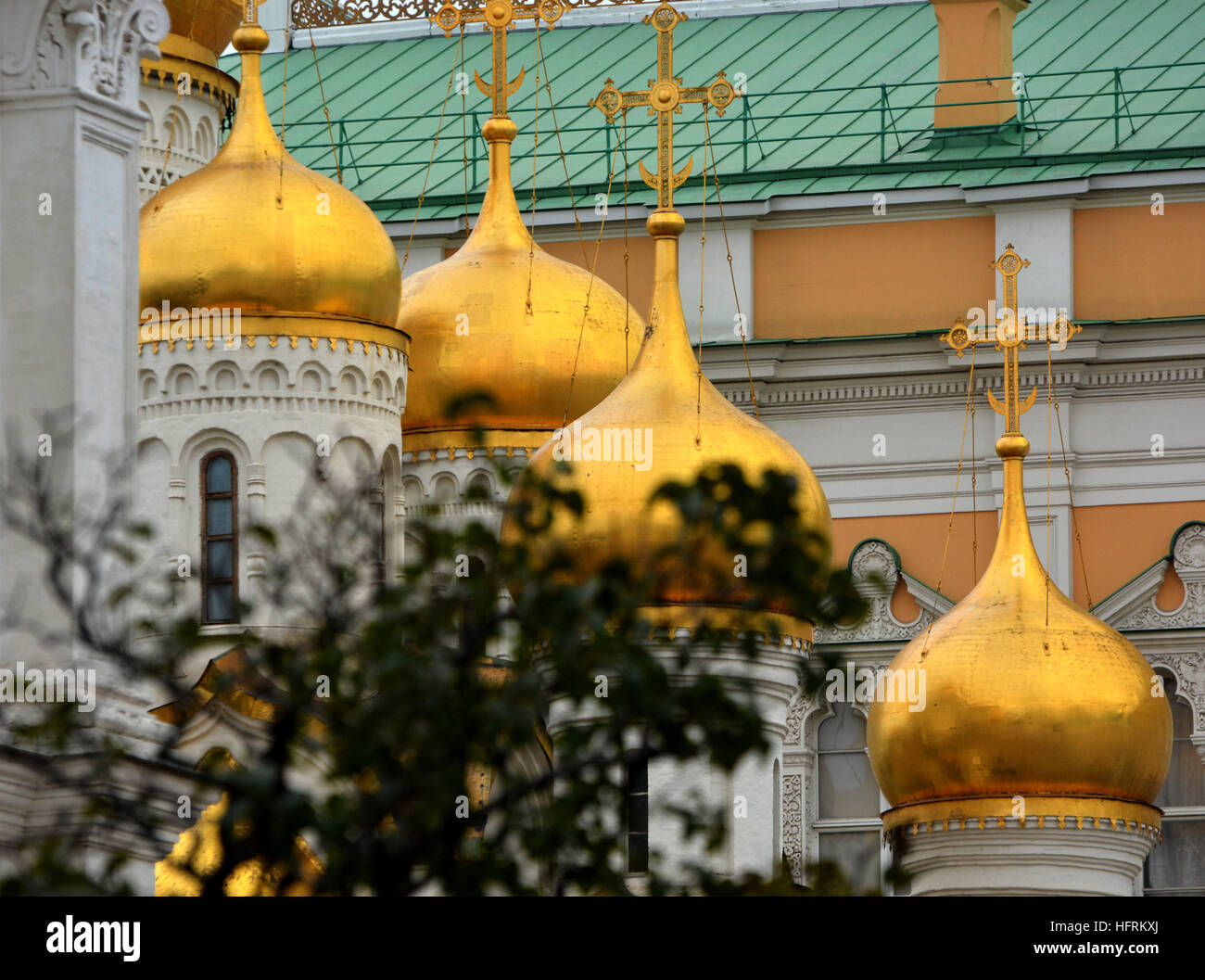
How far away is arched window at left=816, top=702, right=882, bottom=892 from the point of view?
26.5 metres

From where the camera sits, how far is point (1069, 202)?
2747cm

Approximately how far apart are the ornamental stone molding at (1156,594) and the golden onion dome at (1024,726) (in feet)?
16.2

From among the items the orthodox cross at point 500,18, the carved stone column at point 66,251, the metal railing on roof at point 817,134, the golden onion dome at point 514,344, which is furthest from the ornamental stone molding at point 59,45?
the metal railing on roof at point 817,134

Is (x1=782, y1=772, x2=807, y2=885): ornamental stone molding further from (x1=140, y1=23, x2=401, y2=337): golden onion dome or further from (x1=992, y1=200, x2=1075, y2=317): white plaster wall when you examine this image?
(x1=140, y1=23, x2=401, y2=337): golden onion dome

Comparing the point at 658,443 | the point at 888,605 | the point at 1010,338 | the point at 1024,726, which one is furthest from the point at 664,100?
the point at 888,605

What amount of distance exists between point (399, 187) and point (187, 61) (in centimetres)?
627

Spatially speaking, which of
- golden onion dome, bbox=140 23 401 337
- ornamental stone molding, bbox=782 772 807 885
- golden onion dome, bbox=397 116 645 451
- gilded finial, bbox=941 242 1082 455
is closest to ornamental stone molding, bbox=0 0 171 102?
golden onion dome, bbox=140 23 401 337

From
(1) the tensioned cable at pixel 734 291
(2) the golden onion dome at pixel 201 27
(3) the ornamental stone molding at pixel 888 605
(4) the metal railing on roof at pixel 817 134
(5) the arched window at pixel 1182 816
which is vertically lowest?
(5) the arched window at pixel 1182 816

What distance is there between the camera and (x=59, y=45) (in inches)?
535

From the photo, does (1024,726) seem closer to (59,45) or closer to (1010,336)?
(1010,336)

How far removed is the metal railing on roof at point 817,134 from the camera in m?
28.3

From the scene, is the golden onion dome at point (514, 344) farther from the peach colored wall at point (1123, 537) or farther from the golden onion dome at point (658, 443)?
the peach colored wall at point (1123, 537)

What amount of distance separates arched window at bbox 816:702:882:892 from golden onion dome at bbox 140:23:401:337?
22.9 ft

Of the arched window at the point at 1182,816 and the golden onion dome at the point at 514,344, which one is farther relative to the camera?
the arched window at the point at 1182,816
